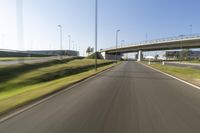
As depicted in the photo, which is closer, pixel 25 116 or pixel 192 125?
pixel 192 125

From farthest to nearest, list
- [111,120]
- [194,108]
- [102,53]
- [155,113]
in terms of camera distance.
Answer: [102,53] → [194,108] → [155,113] → [111,120]

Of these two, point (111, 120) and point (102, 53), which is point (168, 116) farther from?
point (102, 53)

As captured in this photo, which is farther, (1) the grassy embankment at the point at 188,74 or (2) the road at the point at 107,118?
(1) the grassy embankment at the point at 188,74

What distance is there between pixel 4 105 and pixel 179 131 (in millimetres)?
5926

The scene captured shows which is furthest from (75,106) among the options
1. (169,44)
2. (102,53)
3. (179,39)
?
(102,53)

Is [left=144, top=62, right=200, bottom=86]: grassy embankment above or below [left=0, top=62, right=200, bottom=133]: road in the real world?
below

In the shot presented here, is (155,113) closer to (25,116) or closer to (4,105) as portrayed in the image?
(25,116)

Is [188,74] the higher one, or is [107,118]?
[107,118]

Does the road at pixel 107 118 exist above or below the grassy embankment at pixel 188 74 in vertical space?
above

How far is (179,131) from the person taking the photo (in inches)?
201

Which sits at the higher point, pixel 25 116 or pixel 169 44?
pixel 169 44

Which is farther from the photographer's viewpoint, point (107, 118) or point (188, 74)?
point (188, 74)

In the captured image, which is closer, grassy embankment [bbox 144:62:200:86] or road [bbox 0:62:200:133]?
road [bbox 0:62:200:133]

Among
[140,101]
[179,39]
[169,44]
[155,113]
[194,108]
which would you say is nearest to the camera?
[155,113]
